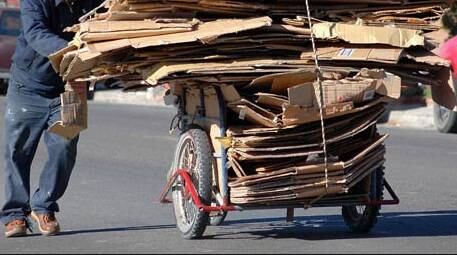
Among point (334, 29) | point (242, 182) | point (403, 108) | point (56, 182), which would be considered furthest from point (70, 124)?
point (403, 108)

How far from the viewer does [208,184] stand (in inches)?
303

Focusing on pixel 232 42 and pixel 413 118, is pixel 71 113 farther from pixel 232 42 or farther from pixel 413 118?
pixel 413 118

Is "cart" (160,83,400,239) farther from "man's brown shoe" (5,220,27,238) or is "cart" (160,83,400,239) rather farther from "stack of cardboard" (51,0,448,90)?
"man's brown shoe" (5,220,27,238)

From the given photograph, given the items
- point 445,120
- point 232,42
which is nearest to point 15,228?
point 232,42

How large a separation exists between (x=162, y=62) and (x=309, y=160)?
1127mm

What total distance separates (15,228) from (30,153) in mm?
556

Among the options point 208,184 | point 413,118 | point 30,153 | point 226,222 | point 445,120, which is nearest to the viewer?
point 208,184

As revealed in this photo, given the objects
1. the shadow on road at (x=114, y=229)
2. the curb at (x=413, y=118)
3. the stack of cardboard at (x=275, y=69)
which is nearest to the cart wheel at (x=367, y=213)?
the stack of cardboard at (x=275, y=69)

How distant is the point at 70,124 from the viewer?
26.4ft

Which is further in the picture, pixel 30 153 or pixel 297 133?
pixel 30 153

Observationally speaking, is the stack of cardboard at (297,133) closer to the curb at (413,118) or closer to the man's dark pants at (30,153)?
the man's dark pants at (30,153)

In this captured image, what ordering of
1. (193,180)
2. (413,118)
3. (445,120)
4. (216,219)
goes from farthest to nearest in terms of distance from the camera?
(413,118), (445,120), (216,219), (193,180)

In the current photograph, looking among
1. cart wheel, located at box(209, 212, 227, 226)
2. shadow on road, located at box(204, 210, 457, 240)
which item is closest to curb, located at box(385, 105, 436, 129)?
shadow on road, located at box(204, 210, 457, 240)

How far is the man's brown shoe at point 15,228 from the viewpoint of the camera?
323 inches
